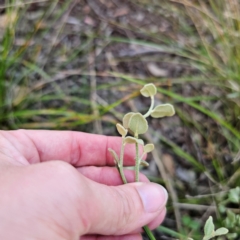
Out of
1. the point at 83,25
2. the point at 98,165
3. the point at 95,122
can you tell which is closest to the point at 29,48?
the point at 83,25

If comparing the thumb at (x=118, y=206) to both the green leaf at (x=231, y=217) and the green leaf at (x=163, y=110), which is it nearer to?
the green leaf at (x=163, y=110)

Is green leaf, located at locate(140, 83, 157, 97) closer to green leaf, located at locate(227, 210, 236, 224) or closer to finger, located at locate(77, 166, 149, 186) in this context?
finger, located at locate(77, 166, 149, 186)

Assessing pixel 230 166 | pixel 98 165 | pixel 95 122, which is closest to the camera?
pixel 98 165

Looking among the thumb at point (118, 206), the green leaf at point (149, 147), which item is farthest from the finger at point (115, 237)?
the green leaf at point (149, 147)

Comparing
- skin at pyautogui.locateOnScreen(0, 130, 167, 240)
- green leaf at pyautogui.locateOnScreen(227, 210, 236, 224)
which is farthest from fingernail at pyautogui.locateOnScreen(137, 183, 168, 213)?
green leaf at pyautogui.locateOnScreen(227, 210, 236, 224)

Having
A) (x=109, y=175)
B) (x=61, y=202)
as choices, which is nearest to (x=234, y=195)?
(x=109, y=175)

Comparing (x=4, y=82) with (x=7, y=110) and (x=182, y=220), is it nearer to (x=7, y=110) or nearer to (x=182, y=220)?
(x=7, y=110)
